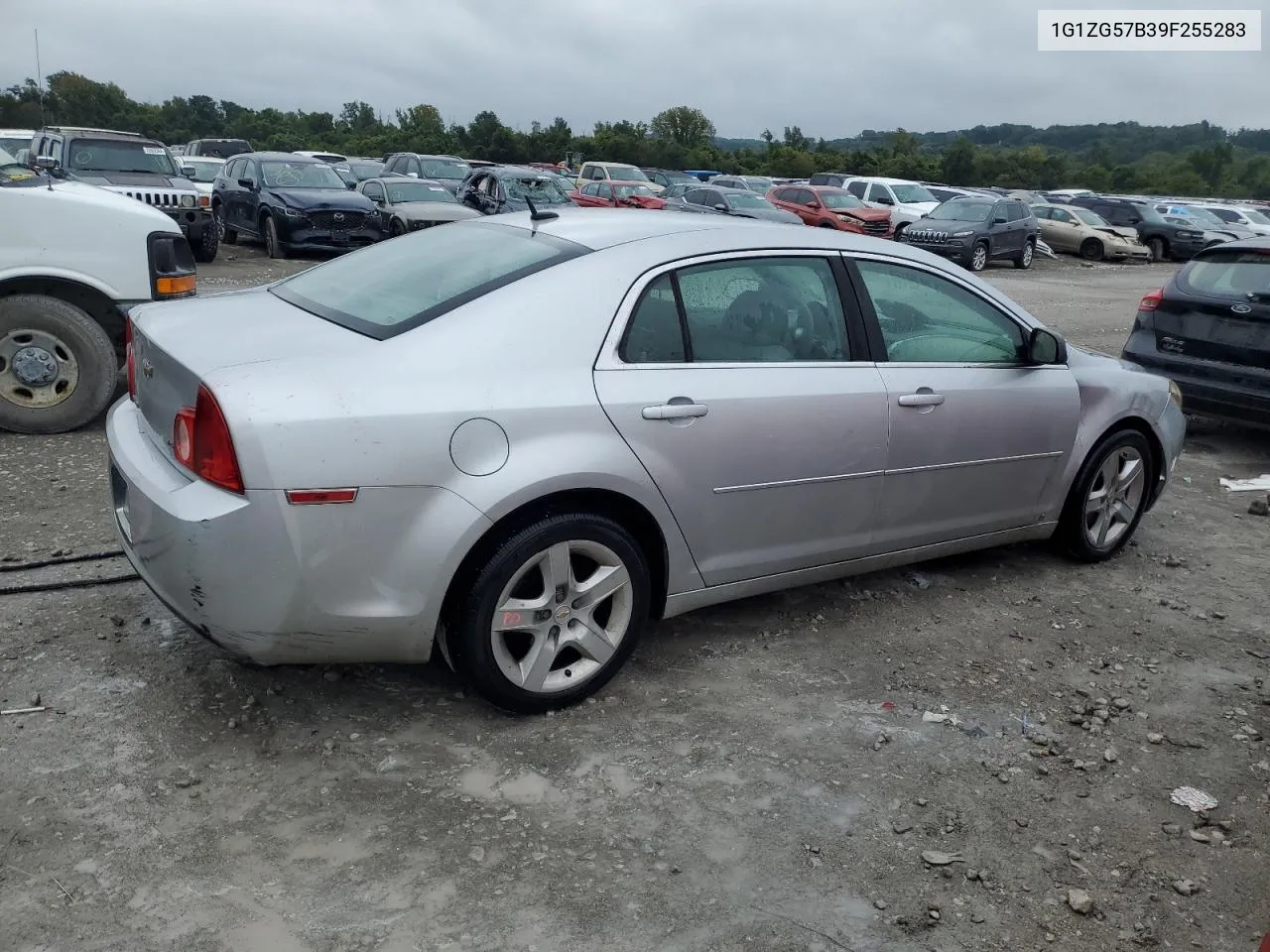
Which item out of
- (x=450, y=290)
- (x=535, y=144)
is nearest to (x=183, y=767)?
(x=450, y=290)

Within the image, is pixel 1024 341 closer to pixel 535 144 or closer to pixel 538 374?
pixel 538 374

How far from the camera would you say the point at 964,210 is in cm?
A: 2317

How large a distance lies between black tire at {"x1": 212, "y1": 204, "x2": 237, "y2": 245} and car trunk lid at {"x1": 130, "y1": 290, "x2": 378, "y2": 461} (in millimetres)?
15970

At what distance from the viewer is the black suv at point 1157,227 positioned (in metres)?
29.6

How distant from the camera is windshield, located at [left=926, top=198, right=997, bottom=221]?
2294 cm

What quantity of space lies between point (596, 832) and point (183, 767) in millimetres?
1224

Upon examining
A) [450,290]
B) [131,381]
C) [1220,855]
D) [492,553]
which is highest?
[450,290]

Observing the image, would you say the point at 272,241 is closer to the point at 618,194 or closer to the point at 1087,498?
the point at 618,194

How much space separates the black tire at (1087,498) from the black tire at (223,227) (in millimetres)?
16592

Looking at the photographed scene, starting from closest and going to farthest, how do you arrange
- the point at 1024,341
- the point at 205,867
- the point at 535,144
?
the point at 205,867
the point at 1024,341
the point at 535,144

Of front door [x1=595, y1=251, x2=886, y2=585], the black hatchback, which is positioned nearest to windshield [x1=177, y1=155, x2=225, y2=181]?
the black hatchback

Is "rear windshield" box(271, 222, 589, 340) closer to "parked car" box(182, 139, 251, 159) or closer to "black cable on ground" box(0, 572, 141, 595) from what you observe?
"black cable on ground" box(0, 572, 141, 595)

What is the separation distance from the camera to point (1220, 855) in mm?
3066

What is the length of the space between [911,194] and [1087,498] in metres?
24.5
